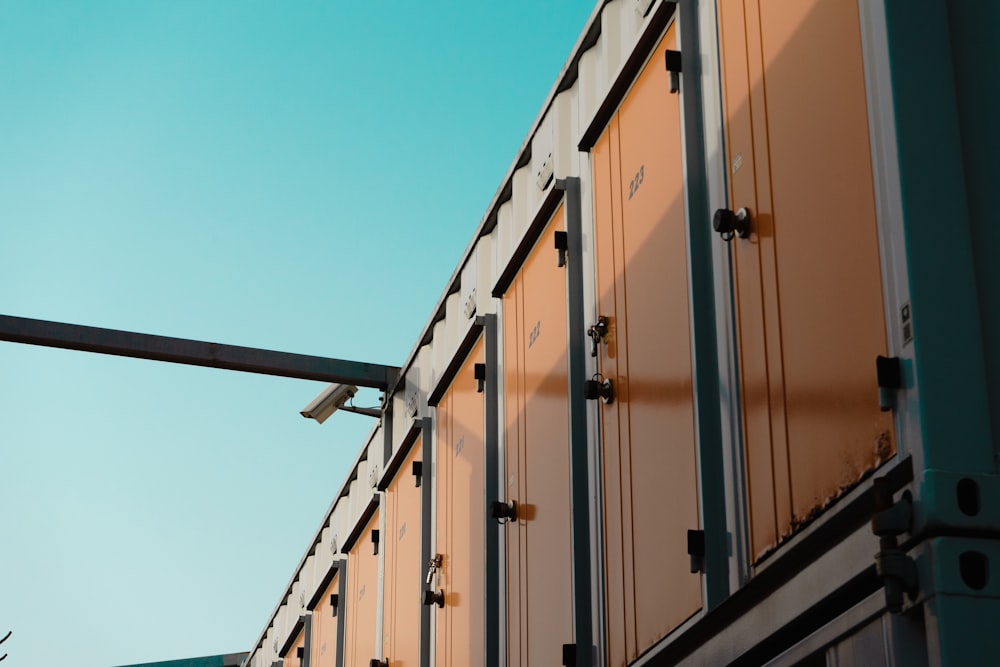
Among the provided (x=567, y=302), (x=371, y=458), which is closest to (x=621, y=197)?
(x=567, y=302)

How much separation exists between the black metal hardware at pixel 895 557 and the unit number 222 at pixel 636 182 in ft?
9.46

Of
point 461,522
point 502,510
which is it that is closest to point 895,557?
point 502,510

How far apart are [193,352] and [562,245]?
5653mm

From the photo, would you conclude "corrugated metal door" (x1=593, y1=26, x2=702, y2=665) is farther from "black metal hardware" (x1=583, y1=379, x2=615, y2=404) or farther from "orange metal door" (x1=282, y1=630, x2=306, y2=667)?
"orange metal door" (x1=282, y1=630, x2=306, y2=667)

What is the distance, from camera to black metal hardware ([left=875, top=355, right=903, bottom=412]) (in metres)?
4.10

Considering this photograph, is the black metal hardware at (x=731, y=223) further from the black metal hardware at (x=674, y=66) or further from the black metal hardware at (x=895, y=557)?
the black metal hardware at (x=895, y=557)

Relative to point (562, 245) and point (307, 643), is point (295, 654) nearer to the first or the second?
point (307, 643)

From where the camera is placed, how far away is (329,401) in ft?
43.5

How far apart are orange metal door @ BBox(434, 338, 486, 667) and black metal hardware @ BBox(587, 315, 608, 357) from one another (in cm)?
218

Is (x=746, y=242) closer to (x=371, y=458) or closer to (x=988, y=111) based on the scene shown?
(x=988, y=111)

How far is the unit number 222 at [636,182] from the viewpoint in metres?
6.54

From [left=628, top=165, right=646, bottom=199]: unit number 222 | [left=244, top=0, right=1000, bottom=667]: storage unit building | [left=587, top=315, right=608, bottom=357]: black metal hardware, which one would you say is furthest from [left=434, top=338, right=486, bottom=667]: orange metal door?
[left=628, top=165, right=646, bottom=199]: unit number 222

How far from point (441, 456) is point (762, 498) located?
541 centimetres

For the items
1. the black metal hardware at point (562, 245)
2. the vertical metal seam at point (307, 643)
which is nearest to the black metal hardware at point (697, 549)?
the black metal hardware at point (562, 245)
